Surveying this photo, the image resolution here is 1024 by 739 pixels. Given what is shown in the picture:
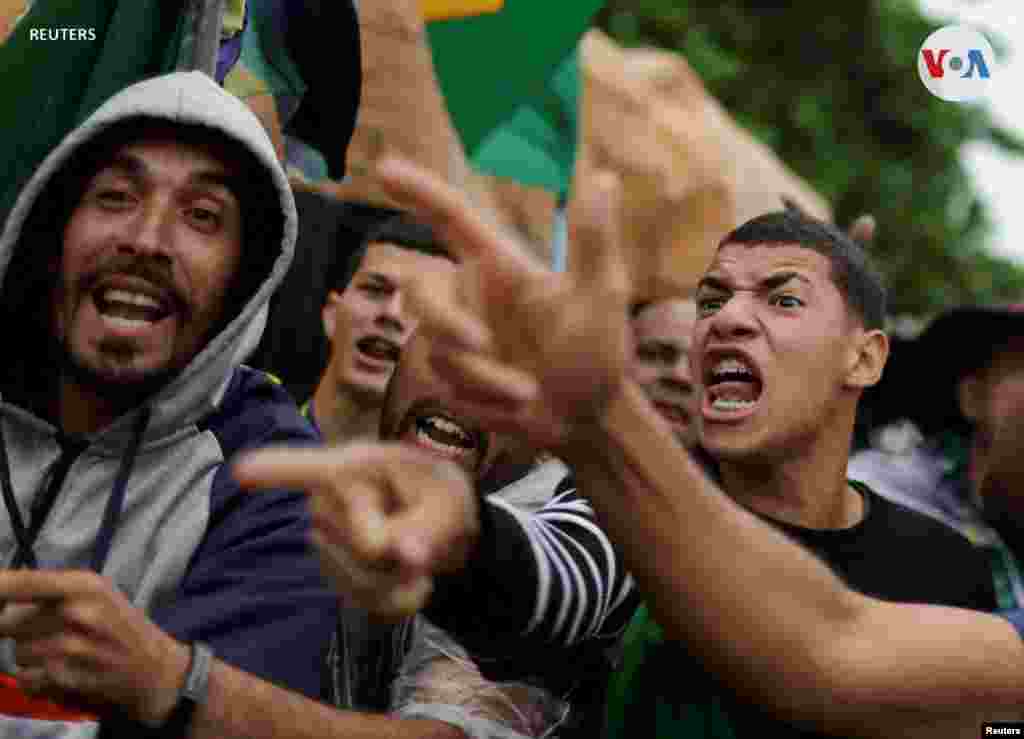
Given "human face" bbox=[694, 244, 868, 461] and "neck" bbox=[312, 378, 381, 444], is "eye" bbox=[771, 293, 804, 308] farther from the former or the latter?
"neck" bbox=[312, 378, 381, 444]

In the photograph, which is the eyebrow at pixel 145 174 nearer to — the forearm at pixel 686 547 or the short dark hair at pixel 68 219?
the short dark hair at pixel 68 219

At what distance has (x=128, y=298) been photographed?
243 cm

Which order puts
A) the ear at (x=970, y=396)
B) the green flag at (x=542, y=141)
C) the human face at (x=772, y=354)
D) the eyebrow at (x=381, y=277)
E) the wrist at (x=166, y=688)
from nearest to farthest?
the wrist at (x=166, y=688)
the human face at (x=772, y=354)
the eyebrow at (x=381, y=277)
the ear at (x=970, y=396)
the green flag at (x=542, y=141)

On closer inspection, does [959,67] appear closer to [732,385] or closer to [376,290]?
[732,385]

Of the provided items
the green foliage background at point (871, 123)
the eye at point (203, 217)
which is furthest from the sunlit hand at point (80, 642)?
the green foliage background at point (871, 123)

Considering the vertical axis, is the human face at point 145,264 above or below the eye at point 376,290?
below

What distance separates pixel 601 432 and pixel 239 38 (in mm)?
1858

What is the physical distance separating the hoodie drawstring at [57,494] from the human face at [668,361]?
2.12m

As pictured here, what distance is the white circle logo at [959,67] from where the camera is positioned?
3059mm

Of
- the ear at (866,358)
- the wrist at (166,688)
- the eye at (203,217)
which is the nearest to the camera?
the wrist at (166,688)

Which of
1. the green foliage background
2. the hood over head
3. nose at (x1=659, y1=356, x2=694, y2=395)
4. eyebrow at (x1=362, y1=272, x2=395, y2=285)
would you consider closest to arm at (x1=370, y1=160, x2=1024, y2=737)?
the hood over head

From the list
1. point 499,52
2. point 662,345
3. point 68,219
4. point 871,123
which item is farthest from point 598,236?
point 871,123

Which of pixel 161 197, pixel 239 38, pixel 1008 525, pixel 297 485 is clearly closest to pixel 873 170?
pixel 1008 525

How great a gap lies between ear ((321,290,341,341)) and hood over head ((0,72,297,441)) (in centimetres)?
111
